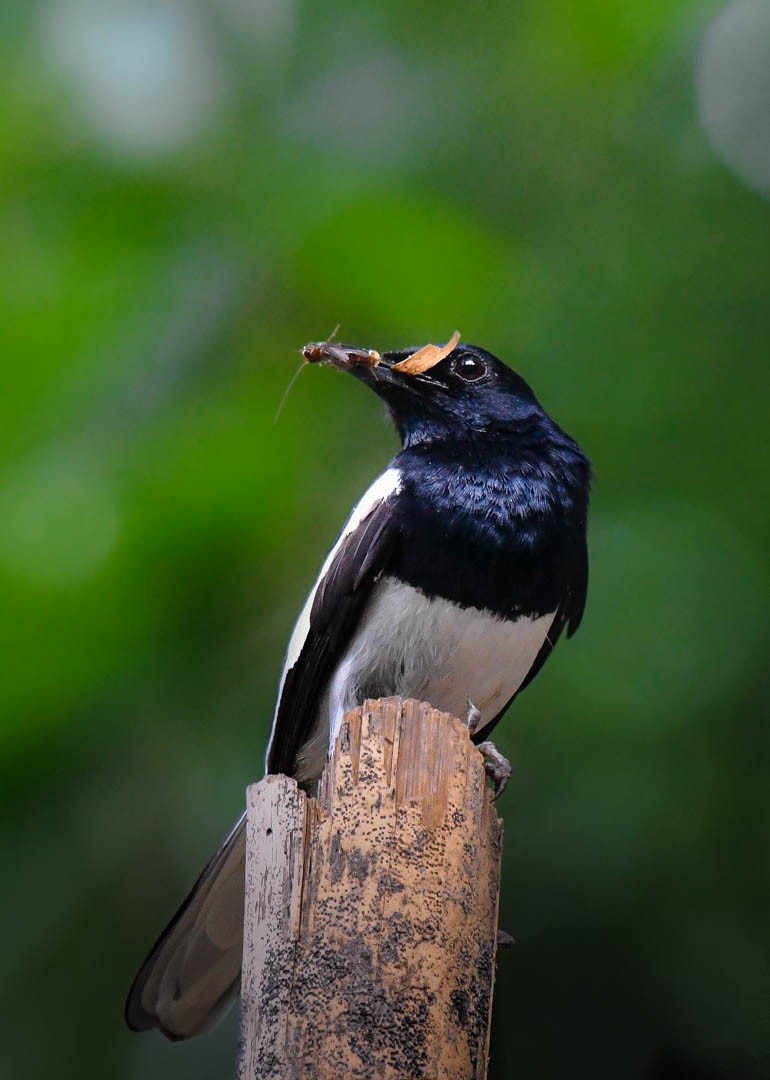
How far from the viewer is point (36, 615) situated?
328 cm

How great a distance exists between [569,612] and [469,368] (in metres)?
0.70

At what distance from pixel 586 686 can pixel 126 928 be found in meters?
1.42

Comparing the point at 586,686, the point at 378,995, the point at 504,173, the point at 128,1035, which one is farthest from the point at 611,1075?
the point at 504,173

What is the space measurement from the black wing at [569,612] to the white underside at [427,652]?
0.22 ft

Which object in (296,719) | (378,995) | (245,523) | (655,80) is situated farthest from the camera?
(655,80)

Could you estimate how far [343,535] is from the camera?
3170mm

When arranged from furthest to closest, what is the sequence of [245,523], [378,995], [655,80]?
1. [655,80]
2. [245,523]
3. [378,995]

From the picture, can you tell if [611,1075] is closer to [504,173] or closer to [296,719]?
[296,719]

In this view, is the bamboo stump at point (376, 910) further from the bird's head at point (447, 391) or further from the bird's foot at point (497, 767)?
the bird's head at point (447, 391)

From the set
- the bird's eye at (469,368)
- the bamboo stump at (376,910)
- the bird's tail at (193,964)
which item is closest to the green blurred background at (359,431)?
the bird's eye at (469,368)

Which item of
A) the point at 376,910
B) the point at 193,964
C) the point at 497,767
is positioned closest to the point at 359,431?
the point at 497,767

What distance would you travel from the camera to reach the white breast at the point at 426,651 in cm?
306

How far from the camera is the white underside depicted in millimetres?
3059

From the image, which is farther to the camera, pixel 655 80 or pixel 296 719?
pixel 655 80
